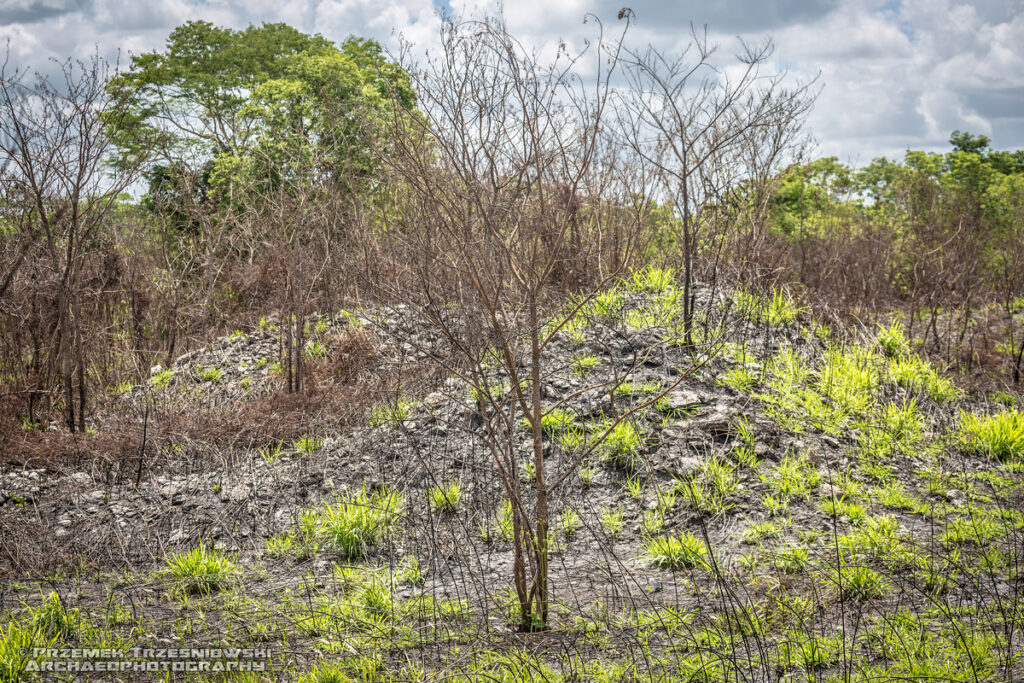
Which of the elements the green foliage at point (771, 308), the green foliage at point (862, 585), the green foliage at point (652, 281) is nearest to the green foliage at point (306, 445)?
the green foliage at point (652, 281)

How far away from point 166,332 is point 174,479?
19.0ft

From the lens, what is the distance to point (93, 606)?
3900mm

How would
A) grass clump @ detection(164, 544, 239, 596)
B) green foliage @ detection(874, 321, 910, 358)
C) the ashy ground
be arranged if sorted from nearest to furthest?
the ashy ground < grass clump @ detection(164, 544, 239, 596) < green foliage @ detection(874, 321, 910, 358)

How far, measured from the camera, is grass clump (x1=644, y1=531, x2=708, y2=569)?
4271 mm

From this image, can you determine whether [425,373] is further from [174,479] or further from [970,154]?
[970,154]

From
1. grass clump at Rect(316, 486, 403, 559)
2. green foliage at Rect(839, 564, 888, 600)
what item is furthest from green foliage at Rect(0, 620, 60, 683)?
green foliage at Rect(839, 564, 888, 600)

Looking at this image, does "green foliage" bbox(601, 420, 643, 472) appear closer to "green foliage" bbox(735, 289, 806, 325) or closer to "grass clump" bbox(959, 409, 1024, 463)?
"grass clump" bbox(959, 409, 1024, 463)

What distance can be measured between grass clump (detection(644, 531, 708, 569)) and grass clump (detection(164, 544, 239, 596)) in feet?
8.24

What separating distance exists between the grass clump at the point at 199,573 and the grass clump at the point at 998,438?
18.1 feet

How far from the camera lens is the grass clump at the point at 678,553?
4271mm

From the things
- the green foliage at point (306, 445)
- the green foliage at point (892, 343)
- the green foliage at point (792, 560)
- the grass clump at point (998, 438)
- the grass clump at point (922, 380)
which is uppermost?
the green foliage at point (892, 343)

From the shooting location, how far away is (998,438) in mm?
5742

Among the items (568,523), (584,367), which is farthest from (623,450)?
(584,367)

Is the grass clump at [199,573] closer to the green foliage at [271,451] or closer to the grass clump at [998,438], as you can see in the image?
the green foliage at [271,451]
